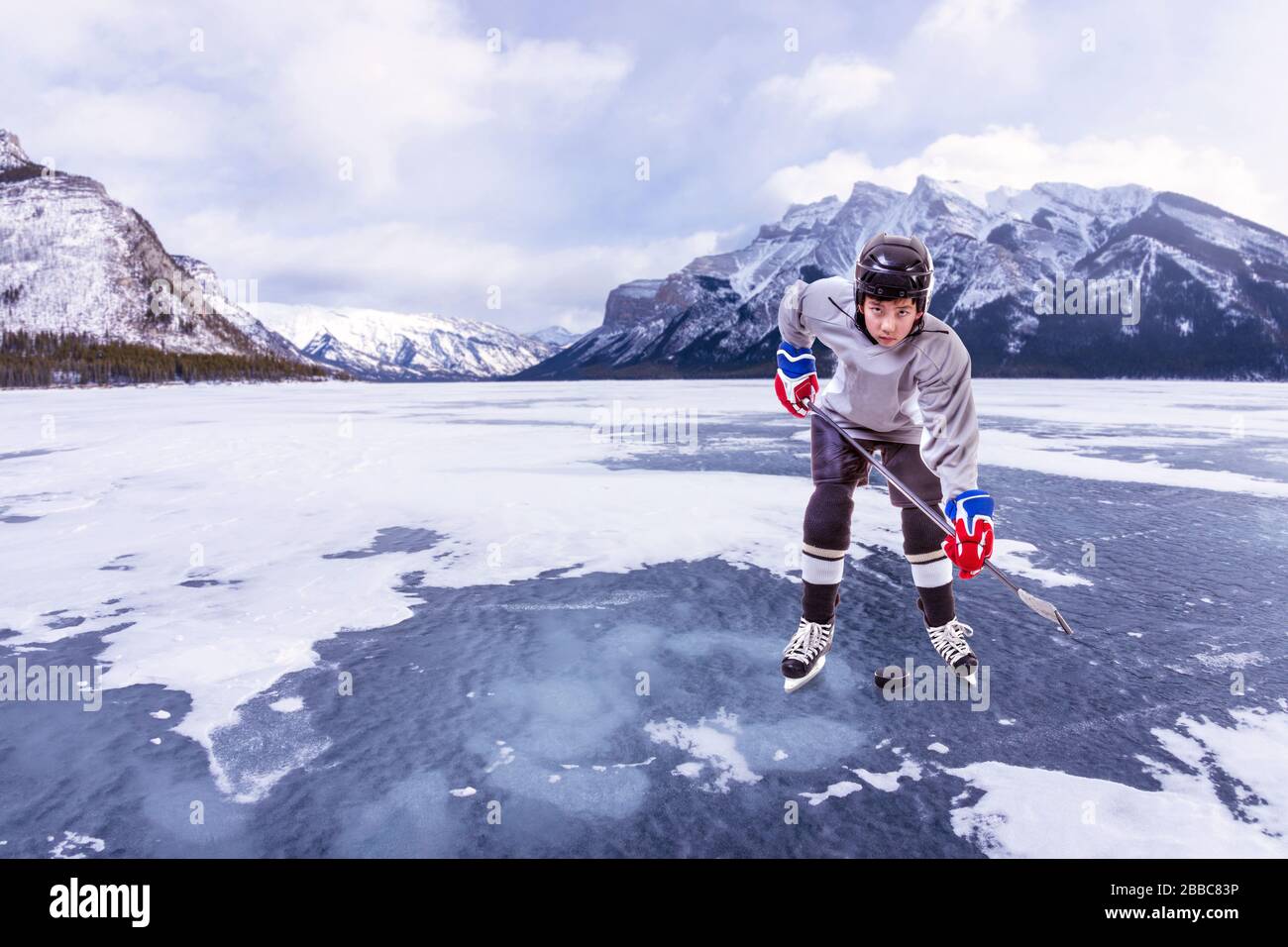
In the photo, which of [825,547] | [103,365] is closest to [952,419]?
[825,547]

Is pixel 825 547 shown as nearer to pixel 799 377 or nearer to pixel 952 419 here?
pixel 952 419

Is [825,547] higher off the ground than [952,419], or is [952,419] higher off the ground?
[952,419]

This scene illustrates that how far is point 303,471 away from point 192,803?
9563 millimetres

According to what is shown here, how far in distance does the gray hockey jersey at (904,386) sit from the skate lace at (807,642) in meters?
1.04

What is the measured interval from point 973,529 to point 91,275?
210 m

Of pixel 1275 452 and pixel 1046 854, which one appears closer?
pixel 1046 854

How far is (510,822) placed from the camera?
2463mm

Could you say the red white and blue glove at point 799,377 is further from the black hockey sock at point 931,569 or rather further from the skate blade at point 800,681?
the skate blade at point 800,681

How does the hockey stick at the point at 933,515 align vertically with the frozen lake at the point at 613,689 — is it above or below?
above

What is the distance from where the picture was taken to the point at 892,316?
354 centimetres

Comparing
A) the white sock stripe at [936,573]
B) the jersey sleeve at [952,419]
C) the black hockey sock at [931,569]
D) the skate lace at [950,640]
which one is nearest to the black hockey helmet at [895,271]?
the jersey sleeve at [952,419]

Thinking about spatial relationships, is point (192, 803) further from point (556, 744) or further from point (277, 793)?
point (556, 744)

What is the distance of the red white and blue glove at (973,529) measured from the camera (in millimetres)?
3344
